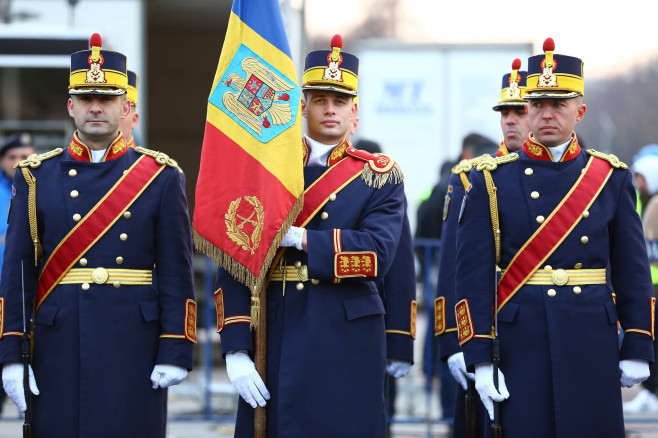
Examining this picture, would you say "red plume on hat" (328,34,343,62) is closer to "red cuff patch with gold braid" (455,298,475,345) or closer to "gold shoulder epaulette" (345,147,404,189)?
"gold shoulder epaulette" (345,147,404,189)

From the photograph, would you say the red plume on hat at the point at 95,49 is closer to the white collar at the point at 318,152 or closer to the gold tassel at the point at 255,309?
the white collar at the point at 318,152

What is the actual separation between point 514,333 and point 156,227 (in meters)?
1.77

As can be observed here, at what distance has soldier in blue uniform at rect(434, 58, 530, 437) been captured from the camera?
6648 mm

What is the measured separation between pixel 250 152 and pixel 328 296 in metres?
0.77

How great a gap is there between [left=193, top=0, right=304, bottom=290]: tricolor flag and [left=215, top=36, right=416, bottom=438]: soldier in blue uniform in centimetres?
12

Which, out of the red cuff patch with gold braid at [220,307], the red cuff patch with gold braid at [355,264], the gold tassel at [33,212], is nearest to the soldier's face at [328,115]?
the red cuff patch with gold braid at [355,264]

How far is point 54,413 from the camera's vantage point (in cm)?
562

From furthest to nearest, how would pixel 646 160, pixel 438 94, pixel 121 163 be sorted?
pixel 438 94 < pixel 646 160 < pixel 121 163

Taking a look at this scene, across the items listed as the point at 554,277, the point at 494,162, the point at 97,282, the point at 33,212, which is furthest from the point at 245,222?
the point at 554,277

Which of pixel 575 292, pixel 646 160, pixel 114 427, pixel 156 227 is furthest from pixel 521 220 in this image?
pixel 646 160

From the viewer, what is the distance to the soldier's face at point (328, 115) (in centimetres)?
576

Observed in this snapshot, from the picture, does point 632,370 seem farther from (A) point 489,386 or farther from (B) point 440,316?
(B) point 440,316

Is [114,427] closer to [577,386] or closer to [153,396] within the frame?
[153,396]

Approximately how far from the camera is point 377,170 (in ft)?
18.7
